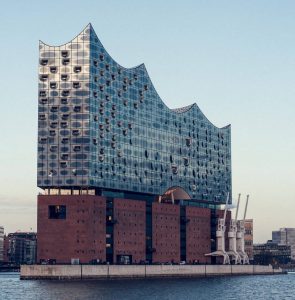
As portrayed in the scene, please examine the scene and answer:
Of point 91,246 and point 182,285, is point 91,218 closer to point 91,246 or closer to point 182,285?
point 91,246

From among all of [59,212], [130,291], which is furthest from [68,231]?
[130,291]

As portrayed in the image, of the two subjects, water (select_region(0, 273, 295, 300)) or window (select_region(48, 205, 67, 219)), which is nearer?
water (select_region(0, 273, 295, 300))

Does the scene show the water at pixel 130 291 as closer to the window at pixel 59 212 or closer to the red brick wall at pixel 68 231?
the red brick wall at pixel 68 231

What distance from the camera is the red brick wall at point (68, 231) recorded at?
197500 millimetres

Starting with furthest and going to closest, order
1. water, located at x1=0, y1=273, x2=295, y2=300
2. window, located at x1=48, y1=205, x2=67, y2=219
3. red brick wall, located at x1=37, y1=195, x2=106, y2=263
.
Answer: window, located at x1=48, y1=205, x2=67, y2=219 < red brick wall, located at x1=37, y1=195, x2=106, y2=263 < water, located at x1=0, y1=273, x2=295, y2=300

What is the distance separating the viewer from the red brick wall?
A: 197500mm

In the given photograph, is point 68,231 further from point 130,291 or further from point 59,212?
point 130,291

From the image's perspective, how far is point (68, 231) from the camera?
19750 cm

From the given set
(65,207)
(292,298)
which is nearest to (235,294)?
(292,298)

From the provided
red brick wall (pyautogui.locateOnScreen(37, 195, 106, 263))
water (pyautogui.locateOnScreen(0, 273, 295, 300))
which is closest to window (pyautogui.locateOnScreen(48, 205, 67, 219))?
red brick wall (pyautogui.locateOnScreen(37, 195, 106, 263))

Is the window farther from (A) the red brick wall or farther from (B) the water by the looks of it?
(B) the water

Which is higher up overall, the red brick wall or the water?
the red brick wall

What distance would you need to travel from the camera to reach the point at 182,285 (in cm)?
18650

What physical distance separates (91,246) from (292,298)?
62.5 m
